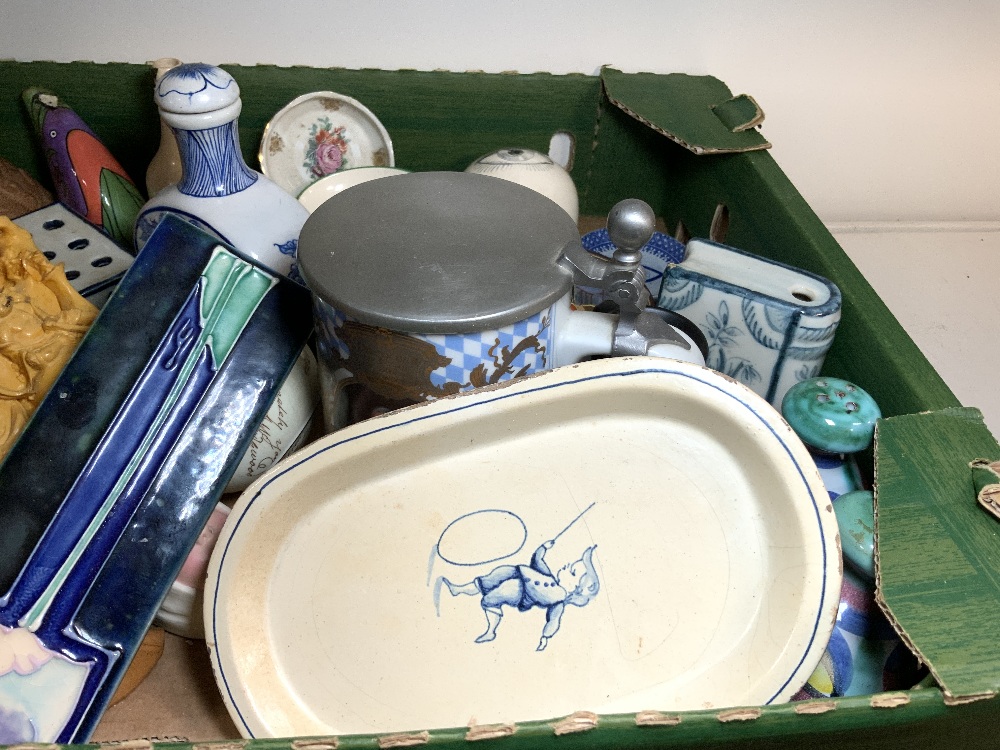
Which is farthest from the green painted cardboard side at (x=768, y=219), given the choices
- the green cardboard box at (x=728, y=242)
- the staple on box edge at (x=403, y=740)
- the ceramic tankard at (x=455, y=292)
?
the staple on box edge at (x=403, y=740)

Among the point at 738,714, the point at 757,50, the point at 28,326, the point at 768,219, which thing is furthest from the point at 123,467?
the point at 757,50

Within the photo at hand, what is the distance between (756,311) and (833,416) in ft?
0.30

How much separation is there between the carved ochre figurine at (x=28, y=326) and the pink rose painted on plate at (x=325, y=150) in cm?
30

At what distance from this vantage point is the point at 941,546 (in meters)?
0.43

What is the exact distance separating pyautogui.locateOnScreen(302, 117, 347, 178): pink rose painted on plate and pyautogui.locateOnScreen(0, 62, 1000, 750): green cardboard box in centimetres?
4

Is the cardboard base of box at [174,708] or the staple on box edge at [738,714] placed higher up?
the staple on box edge at [738,714]

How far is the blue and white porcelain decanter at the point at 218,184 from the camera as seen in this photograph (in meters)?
0.52

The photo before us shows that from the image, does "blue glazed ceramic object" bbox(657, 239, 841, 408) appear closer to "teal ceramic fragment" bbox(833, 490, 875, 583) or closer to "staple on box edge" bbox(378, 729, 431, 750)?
"teal ceramic fragment" bbox(833, 490, 875, 583)

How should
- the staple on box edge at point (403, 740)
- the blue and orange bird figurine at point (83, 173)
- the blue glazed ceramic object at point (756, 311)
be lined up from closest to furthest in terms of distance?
the staple on box edge at point (403, 740)
the blue glazed ceramic object at point (756, 311)
the blue and orange bird figurine at point (83, 173)

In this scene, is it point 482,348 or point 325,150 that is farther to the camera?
point 325,150

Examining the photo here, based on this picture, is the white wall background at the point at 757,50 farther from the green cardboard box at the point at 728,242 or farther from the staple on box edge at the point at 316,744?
the staple on box edge at the point at 316,744

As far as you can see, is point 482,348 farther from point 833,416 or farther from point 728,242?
point 728,242

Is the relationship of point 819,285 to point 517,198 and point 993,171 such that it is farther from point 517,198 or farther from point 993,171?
point 993,171

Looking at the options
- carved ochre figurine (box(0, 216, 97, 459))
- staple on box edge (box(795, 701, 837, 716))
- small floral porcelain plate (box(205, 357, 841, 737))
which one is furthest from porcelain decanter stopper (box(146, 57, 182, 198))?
staple on box edge (box(795, 701, 837, 716))
